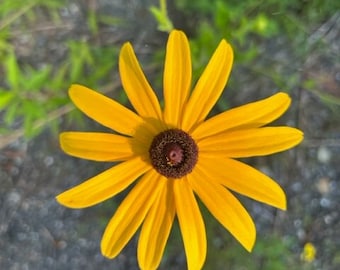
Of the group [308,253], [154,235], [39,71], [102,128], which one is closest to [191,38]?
[102,128]

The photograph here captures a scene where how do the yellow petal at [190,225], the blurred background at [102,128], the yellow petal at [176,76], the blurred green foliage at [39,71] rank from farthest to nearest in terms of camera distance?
the blurred background at [102,128] → the blurred green foliage at [39,71] → the yellow petal at [190,225] → the yellow petal at [176,76]

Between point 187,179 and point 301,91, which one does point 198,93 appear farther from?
point 301,91

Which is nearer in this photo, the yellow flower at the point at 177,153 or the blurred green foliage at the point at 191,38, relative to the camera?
the yellow flower at the point at 177,153

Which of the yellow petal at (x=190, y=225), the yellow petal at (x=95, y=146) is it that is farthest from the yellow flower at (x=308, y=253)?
the yellow petal at (x=95, y=146)

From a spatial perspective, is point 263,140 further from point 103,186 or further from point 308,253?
point 308,253

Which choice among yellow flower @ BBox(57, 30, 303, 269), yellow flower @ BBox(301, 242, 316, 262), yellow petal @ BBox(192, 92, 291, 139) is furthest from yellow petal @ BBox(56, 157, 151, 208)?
yellow flower @ BBox(301, 242, 316, 262)

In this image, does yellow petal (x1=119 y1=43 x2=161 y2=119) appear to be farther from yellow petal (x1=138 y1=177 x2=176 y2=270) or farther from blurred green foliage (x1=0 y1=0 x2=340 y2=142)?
blurred green foliage (x1=0 y1=0 x2=340 y2=142)

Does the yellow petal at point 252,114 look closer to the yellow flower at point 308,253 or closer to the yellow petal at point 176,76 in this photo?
the yellow petal at point 176,76
